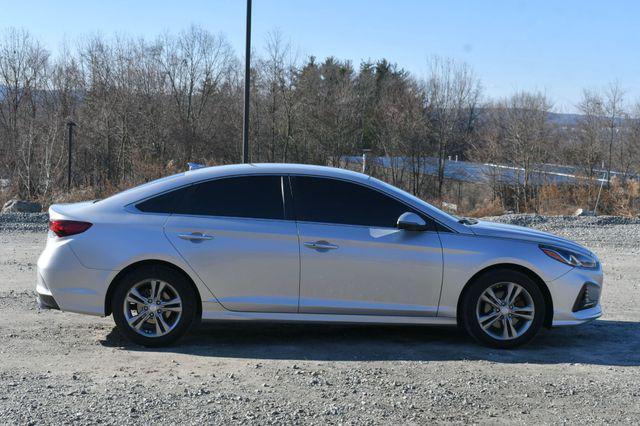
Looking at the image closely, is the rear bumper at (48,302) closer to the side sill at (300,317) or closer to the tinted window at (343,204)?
the side sill at (300,317)

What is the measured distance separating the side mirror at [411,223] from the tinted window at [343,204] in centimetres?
11

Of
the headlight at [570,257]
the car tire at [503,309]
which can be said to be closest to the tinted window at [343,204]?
the car tire at [503,309]

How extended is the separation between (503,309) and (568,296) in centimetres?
60

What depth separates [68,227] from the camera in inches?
246

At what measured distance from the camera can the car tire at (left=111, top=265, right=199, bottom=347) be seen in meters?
6.14

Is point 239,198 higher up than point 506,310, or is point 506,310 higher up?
point 239,198

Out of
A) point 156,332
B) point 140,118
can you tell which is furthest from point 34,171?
point 156,332

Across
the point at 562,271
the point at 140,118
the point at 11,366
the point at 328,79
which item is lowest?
the point at 11,366

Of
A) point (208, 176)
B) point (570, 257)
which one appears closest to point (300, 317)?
point (208, 176)

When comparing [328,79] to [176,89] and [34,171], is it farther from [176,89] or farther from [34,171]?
[34,171]

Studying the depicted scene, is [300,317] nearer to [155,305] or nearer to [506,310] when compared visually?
[155,305]

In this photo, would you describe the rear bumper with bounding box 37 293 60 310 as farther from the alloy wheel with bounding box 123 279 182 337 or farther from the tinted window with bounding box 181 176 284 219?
the tinted window with bounding box 181 176 284 219

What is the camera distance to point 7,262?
36.0 feet

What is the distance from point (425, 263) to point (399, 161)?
39.2 metres
